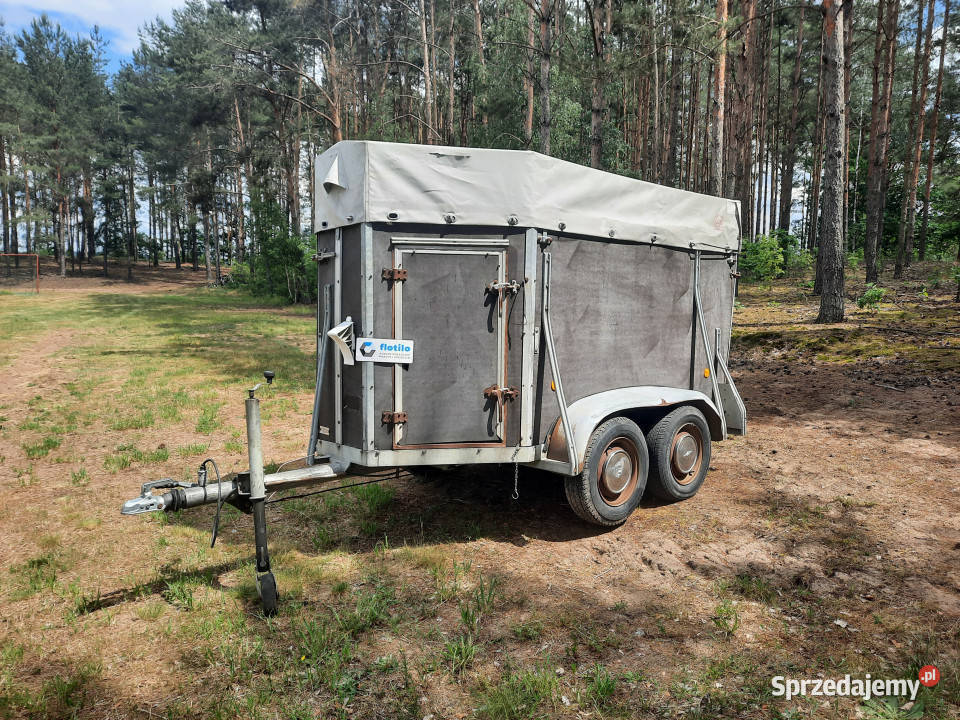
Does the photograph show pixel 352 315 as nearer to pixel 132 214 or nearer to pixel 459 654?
pixel 459 654

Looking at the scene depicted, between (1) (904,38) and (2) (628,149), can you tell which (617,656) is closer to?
(2) (628,149)

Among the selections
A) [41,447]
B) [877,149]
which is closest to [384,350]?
[41,447]

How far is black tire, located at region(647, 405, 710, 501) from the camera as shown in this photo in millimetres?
5906

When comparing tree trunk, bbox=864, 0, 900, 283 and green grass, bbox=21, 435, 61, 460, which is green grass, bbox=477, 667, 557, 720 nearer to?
green grass, bbox=21, 435, 61, 460

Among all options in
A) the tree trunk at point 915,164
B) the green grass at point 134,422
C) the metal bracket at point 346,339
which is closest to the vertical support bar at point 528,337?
the metal bracket at point 346,339

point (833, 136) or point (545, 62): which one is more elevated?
point (545, 62)

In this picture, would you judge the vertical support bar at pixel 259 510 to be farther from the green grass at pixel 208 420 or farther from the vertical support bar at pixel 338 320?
the green grass at pixel 208 420

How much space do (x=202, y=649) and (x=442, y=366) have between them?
8.15ft

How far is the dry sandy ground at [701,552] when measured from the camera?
3.75m

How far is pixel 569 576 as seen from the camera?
4711 mm

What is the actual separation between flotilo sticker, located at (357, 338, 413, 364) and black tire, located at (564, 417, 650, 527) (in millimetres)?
1707

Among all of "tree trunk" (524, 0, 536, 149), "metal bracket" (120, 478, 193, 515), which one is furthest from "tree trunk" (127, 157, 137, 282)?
"metal bracket" (120, 478, 193, 515)

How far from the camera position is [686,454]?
618 centimetres

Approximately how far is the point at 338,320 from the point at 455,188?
56.0 inches
